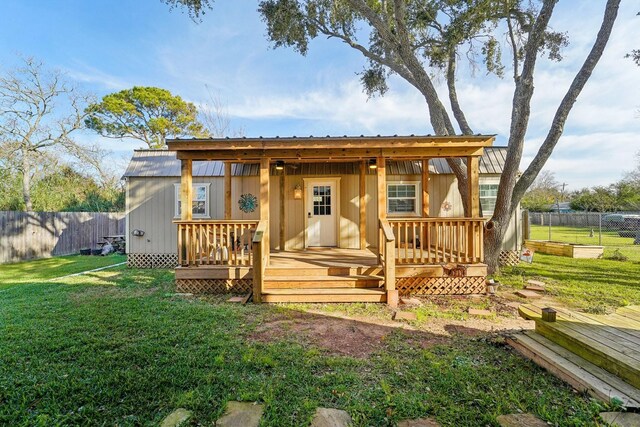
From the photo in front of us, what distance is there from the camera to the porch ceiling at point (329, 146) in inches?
209

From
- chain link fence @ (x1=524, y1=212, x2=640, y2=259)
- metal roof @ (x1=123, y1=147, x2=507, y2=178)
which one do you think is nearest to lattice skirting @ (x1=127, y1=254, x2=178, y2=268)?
metal roof @ (x1=123, y1=147, x2=507, y2=178)

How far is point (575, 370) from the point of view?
247cm

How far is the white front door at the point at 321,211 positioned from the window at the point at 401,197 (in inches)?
66.3

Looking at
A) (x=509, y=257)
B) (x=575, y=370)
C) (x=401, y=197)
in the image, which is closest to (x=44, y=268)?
(x=401, y=197)

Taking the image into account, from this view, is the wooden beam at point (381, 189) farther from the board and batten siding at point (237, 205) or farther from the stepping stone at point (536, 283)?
the stepping stone at point (536, 283)

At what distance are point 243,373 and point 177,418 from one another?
0.72 meters

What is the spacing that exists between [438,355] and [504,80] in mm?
9402

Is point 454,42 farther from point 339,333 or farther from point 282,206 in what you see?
point 339,333

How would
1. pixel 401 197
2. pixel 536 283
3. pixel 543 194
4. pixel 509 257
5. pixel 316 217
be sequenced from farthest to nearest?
pixel 543 194, pixel 509 257, pixel 401 197, pixel 316 217, pixel 536 283

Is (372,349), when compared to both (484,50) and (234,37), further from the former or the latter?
(234,37)

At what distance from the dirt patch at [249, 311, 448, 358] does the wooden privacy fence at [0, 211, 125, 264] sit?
11102 mm

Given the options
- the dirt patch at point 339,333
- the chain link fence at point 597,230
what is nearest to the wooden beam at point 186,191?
the dirt patch at point 339,333

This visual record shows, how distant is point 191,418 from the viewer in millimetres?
2041

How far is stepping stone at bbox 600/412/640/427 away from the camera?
187 cm
